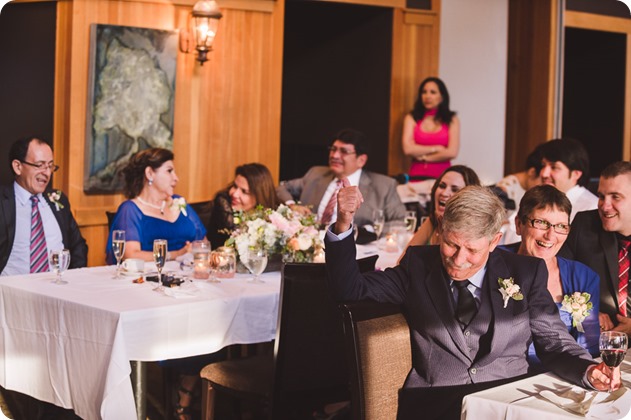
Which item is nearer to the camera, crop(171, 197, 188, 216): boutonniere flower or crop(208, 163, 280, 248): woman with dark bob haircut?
crop(171, 197, 188, 216): boutonniere flower

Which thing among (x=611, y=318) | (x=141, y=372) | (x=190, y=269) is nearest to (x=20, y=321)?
(x=141, y=372)

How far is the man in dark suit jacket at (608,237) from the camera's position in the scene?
14.5 feet

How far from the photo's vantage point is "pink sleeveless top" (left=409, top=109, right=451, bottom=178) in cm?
888

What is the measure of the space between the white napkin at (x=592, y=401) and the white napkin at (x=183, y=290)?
1861mm

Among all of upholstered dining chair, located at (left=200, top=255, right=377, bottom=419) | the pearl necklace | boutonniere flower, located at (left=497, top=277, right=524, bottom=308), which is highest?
the pearl necklace

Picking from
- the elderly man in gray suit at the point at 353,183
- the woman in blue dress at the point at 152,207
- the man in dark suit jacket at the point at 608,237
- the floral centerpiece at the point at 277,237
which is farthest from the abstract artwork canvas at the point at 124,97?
the man in dark suit jacket at the point at 608,237

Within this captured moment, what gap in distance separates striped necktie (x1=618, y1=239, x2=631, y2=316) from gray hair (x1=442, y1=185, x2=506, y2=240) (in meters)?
1.48

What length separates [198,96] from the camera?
26.6 ft

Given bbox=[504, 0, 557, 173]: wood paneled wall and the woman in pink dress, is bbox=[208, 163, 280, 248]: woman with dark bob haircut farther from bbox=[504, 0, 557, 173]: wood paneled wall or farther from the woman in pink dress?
bbox=[504, 0, 557, 173]: wood paneled wall

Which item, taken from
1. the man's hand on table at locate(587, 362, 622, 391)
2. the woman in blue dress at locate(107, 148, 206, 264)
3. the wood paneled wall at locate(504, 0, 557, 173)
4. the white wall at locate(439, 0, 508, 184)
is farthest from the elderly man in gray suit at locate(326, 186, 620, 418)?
the wood paneled wall at locate(504, 0, 557, 173)

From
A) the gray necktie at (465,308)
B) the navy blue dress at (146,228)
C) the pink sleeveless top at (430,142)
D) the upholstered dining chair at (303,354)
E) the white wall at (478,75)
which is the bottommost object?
the upholstered dining chair at (303,354)

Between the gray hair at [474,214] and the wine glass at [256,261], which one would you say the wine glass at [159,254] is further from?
the gray hair at [474,214]

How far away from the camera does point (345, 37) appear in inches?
400

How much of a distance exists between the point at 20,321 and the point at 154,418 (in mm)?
1120
